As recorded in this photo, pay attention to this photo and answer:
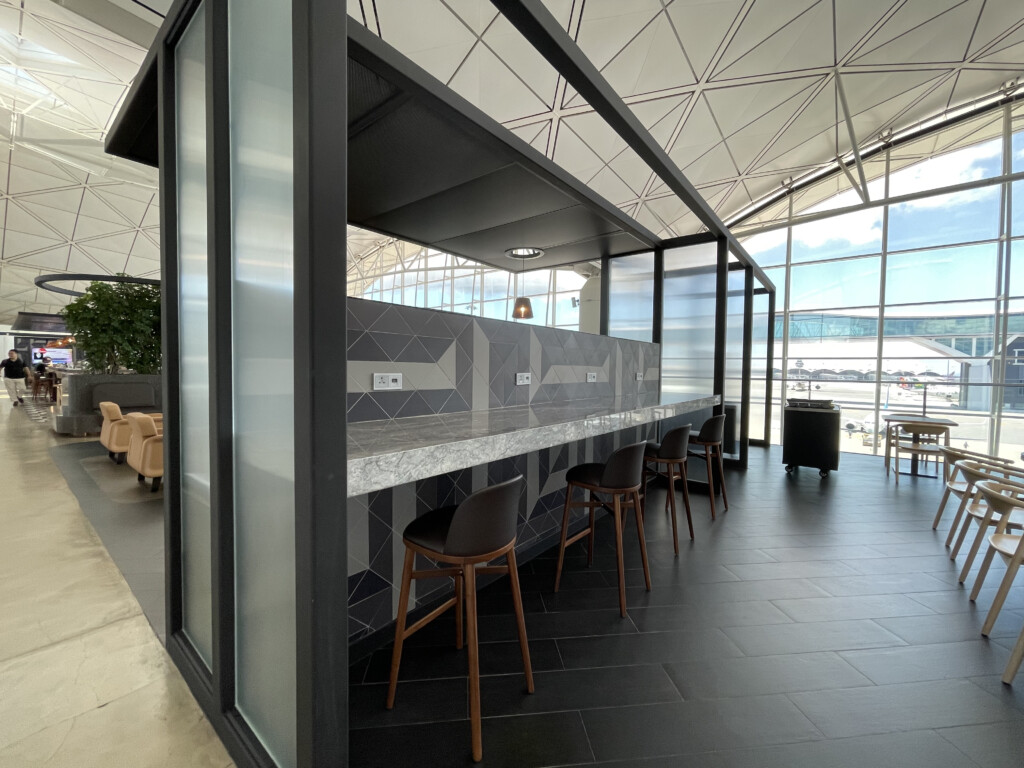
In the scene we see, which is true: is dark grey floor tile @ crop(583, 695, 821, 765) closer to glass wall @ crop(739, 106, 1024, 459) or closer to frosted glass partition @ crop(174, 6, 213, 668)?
frosted glass partition @ crop(174, 6, 213, 668)

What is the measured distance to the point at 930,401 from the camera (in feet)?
27.2

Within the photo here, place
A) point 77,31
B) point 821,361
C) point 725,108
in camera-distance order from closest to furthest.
Result: point 77,31 < point 725,108 < point 821,361

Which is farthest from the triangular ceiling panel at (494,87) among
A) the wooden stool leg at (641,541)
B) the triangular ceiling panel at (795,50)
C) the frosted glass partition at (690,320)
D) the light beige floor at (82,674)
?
the light beige floor at (82,674)

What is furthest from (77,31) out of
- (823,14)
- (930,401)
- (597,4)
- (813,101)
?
(930,401)

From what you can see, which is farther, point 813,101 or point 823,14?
point 813,101

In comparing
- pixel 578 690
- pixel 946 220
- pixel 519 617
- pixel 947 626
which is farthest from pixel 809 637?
pixel 946 220

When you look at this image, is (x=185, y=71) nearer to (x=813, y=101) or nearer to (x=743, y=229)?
(x=813, y=101)

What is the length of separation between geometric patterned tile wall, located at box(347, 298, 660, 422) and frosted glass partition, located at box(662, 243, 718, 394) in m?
1.71

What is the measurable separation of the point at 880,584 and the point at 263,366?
3527mm

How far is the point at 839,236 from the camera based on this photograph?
9.27 metres

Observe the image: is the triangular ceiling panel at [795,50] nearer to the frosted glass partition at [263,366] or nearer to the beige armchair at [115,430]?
the frosted glass partition at [263,366]

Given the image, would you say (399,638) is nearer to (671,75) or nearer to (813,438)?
(813,438)

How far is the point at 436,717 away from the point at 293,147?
1.87 meters

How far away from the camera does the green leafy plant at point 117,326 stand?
6793mm
